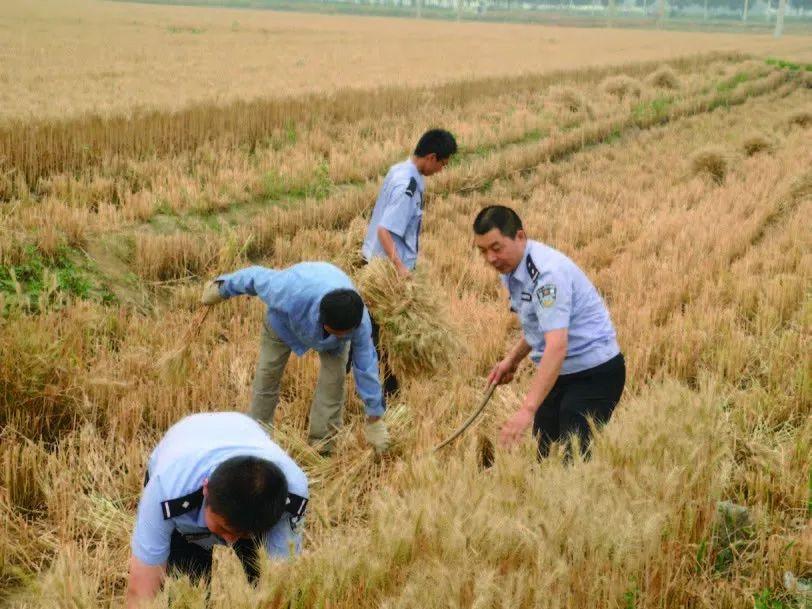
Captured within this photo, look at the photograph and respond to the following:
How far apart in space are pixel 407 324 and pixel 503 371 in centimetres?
147

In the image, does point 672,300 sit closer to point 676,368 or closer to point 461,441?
point 676,368

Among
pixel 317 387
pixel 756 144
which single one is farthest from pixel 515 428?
pixel 756 144

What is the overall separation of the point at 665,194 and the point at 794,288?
5.23 m

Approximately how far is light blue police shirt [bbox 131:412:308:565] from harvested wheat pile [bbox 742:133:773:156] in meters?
13.5

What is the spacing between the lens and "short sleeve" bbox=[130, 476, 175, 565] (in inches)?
110

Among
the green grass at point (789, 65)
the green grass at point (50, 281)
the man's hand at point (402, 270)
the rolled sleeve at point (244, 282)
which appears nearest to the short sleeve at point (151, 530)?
Answer: the rolled sleeve at point (244, 282)

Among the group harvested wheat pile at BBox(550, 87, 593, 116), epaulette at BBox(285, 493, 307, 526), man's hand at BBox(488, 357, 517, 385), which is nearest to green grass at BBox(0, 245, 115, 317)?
man's hand at BBox(488, 357, 517, 385)

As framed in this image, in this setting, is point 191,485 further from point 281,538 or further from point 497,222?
point 497,222

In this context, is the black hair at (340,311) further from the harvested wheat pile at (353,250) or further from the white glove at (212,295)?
the harvested wheat pile at (353,250)

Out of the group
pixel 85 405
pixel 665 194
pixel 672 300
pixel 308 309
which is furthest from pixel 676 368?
pixel 665 194

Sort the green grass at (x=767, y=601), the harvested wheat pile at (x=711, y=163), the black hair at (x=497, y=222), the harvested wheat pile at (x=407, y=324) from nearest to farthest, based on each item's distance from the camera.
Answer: the green grass at (x=767, y=601), the black hair at (x=497, y=222), the harvested wheat pile at (x=407, y=324), the harvested wheat pile at (x=711, y=163)

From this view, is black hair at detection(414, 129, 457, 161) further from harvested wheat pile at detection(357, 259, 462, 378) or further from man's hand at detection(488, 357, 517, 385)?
man's hand at detection(488, 357, 517, 385)

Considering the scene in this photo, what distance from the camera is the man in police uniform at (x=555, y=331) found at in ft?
12.3

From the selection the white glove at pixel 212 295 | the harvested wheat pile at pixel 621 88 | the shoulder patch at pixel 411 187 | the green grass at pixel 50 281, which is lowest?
the green grass at pixel 50 281
